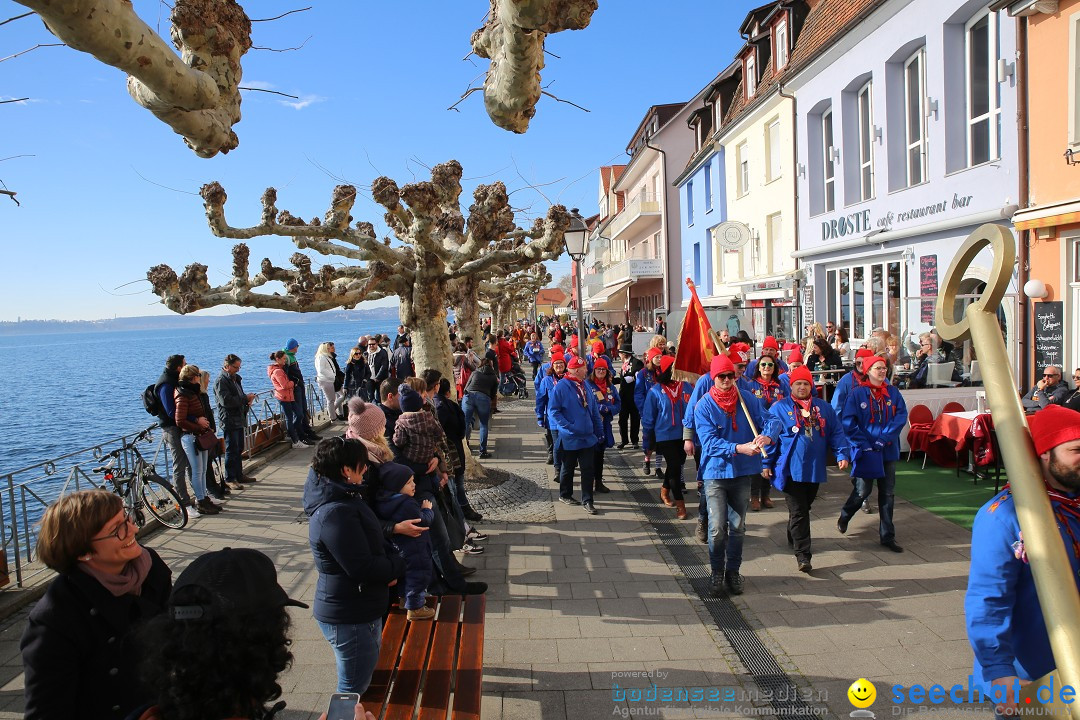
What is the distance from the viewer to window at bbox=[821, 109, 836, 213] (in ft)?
54.5

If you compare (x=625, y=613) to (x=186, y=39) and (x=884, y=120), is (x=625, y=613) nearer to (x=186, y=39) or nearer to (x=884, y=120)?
(x=186, y=39)

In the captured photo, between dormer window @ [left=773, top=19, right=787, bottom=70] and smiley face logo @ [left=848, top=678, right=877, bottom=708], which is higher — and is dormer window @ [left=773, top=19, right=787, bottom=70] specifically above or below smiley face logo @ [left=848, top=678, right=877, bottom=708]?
above

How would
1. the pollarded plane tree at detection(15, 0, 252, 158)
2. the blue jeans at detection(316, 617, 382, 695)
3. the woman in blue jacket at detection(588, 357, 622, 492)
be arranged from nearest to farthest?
the pollarded plane tree at detection(15, 0, 252, 158) → the blue jeans at detection(316, 617, 382, 695) → the woman in blue jacket at detection(588, 357, 622, 492)

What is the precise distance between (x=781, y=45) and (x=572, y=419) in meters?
16.2

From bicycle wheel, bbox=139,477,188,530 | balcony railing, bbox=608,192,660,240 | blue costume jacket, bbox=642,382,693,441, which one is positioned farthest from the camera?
balcony railing, bbox=608,192,660,240

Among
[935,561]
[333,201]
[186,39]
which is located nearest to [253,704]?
[186,39]

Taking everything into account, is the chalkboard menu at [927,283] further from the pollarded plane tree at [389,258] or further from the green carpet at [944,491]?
the pollarded plane tree at [389,258]

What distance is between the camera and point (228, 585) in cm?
190

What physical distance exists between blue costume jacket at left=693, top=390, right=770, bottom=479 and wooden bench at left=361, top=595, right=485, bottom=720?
2.30 m

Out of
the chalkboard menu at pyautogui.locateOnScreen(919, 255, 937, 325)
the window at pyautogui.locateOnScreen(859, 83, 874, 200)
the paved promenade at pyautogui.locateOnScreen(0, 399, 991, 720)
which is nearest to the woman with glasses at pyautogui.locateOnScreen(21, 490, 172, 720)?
the paved promenade at pyautogui.locateOnScreen(0, 399, 991, 720)

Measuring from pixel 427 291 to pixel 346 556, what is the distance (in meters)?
6.24

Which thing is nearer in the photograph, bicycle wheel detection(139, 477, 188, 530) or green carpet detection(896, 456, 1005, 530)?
green carpet detection(896, 456, 1005, 530)

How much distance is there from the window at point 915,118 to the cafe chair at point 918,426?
18.3 ft

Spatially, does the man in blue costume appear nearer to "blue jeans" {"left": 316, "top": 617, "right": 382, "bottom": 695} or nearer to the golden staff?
the golden staff
